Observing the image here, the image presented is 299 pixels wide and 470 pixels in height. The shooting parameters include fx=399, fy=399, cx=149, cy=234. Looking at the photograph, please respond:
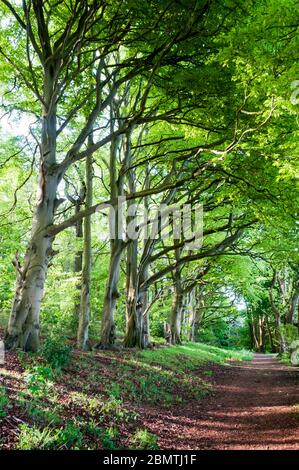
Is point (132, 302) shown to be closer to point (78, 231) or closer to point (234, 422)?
point (78, 231)

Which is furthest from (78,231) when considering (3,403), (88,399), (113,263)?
(3,403)

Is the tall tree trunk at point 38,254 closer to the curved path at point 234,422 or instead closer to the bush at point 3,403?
the curved path at point 234,422

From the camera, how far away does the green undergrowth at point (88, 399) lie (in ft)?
15.7

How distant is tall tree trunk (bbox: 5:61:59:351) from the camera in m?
8.32

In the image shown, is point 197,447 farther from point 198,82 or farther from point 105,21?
point 105,21

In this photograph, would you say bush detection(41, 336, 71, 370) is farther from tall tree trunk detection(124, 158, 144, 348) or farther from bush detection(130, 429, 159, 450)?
tall tree trunk detection(124, 158, 144, 348)

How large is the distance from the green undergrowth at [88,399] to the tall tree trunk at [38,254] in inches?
24.3

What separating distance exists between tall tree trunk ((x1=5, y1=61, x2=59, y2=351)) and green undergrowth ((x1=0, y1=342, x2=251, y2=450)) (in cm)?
62

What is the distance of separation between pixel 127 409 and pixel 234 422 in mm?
2472

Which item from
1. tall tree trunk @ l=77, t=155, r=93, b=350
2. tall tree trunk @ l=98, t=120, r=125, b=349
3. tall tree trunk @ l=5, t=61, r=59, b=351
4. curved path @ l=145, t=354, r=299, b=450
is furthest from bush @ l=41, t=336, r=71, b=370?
tall tree trunk @ l=98, t=120, r=125, b=349

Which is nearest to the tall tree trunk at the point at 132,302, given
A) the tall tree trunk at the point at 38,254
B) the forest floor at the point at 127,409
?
the forest floor at the point at 127,409

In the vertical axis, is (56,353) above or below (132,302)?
below

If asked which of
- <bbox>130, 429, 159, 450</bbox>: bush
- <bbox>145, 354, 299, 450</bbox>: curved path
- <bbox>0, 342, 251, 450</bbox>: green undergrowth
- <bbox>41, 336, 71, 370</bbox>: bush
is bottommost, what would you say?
<bbox>145, 354, 299, 450</bbox>: curved path

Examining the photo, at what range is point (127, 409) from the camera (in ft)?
22.9
